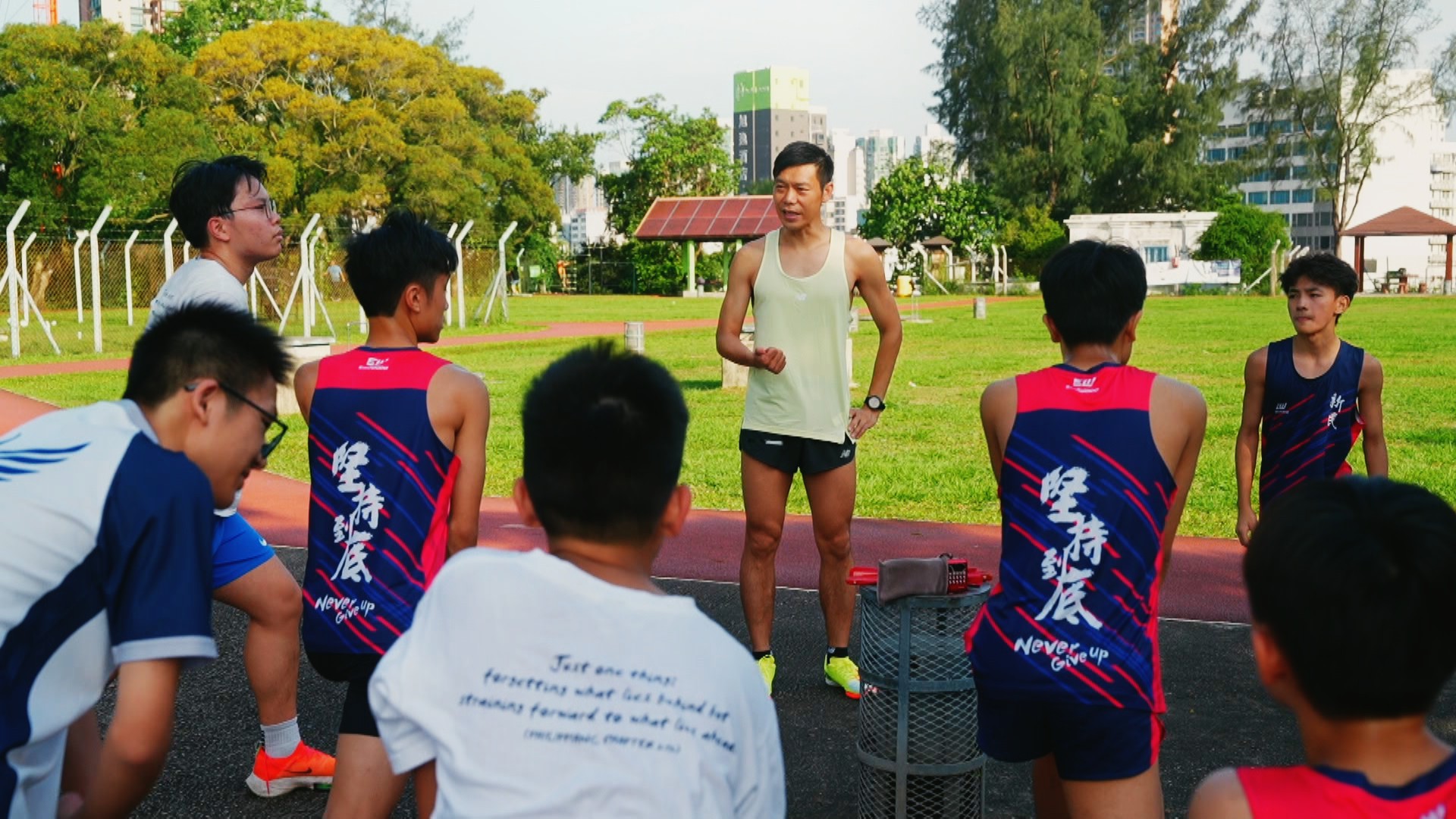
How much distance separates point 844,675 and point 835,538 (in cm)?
58

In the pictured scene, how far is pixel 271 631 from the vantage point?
14.0 ft

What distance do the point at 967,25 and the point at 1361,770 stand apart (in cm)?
6462

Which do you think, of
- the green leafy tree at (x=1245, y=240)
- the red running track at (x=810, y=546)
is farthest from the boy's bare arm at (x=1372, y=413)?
the green leafy tree at (x=1245, y=240)

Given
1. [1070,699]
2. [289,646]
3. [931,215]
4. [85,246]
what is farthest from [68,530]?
[931,215]

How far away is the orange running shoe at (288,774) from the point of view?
4.54 metres

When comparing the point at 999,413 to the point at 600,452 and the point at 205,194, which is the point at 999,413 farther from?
the point at 205,194

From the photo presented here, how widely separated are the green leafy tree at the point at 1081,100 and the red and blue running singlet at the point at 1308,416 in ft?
191

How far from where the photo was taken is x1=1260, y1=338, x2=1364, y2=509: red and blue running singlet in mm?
5238

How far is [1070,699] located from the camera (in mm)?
3062

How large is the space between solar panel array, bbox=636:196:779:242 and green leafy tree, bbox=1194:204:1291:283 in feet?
61.3

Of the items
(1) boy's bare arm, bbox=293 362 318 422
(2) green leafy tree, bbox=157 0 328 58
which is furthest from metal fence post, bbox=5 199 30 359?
(2) green leafy tree, bbox=157 0 328 58

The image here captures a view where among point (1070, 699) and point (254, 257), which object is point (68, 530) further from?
point (254, 257)

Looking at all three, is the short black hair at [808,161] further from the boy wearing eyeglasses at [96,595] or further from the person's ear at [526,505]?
the boy wearing eyeglasses at [96,595]

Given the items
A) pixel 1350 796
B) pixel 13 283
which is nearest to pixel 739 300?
pixel 1350 796
